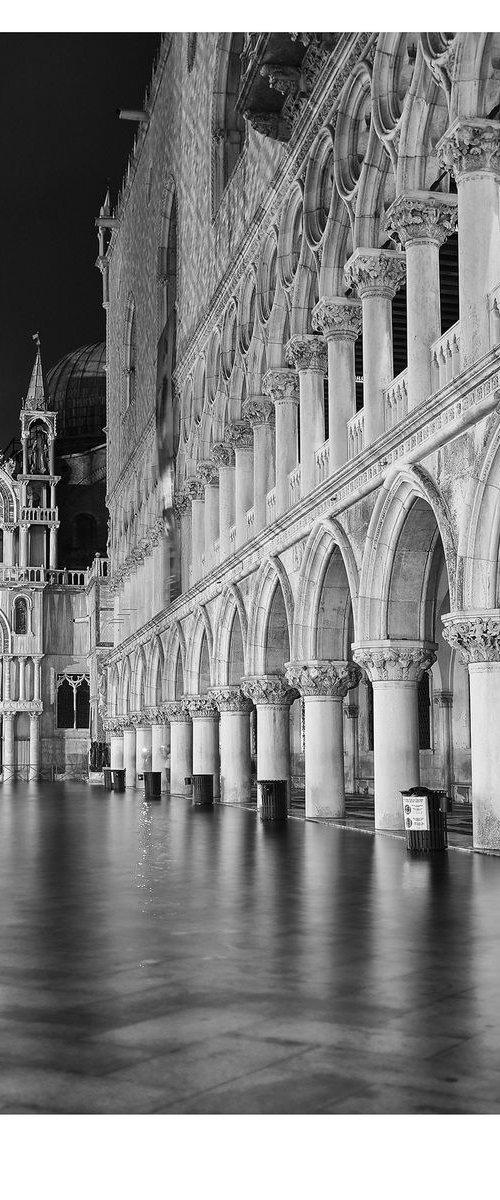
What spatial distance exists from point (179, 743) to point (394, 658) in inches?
741

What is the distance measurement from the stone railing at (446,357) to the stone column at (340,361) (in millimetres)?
3966

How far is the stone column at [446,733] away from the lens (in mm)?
28000

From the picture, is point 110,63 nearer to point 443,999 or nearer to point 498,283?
point 498,283

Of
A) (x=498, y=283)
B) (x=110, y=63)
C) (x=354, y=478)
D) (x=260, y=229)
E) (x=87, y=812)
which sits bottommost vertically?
(x=87, y=812)

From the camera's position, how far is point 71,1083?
4977 mm

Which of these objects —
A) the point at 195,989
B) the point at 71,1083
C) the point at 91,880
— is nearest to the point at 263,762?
the point at 91,880

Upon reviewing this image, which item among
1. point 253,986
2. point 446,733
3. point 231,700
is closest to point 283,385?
point 231,700

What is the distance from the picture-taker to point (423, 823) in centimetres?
1461

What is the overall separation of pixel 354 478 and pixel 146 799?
49.2 ft

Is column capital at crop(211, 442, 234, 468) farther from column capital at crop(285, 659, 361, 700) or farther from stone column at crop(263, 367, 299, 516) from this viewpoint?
column capital at crop(285, 659, 361, 700)

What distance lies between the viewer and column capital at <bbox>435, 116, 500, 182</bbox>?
14562mm

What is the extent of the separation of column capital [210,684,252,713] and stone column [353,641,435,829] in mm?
11328

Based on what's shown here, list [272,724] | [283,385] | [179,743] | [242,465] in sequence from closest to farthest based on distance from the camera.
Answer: [283,385]
[272,724]
[242,465]
[179,743]

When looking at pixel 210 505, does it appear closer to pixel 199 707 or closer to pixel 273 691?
pixel 199 707
